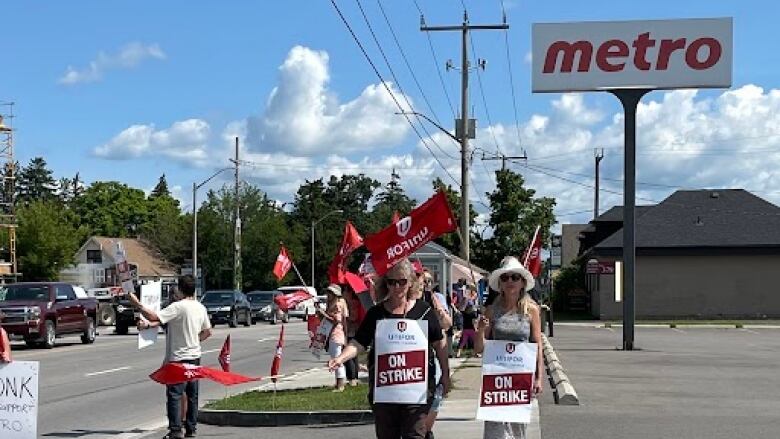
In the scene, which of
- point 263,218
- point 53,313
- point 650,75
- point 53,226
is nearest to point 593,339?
point 650,75

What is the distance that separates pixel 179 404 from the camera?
12.3m

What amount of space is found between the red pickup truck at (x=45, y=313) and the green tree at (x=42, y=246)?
126 feet

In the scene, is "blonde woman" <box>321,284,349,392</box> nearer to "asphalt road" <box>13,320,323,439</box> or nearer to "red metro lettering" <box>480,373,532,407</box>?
"asphalt road" <box>13,320,323,439</box>

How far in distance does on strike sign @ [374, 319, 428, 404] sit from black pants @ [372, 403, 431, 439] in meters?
0.05

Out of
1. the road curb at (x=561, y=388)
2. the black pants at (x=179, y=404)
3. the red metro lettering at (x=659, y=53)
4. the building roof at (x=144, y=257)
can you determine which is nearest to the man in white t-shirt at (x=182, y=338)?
the black pants at (x=179, y=404)

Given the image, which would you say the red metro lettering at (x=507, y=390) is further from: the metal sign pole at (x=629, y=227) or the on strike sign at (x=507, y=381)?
the metal sign pole at (x=629, y=227)

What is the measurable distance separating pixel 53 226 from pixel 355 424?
61.2 meters

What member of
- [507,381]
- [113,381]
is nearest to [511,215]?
[113,381]

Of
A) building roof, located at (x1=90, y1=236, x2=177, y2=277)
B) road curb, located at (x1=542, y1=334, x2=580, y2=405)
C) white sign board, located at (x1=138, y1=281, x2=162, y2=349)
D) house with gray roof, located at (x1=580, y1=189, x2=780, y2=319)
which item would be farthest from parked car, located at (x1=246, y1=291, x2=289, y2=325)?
building roof, located at (x1=90, y1=236, x2=177, y2=277)

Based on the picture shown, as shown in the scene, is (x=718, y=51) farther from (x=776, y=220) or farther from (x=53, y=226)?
(x=53, y=226)

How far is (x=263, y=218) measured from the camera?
88.1m

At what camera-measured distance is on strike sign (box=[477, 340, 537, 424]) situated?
813 cm

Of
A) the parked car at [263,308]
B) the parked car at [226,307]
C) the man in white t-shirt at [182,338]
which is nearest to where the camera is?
the man in white t-shirt at [182,338]

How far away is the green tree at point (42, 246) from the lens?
229 ft
